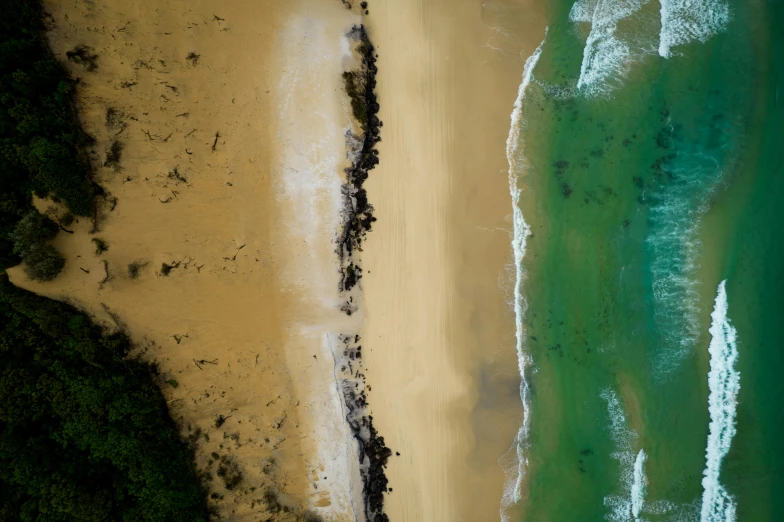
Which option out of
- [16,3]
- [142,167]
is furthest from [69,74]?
[142,167]

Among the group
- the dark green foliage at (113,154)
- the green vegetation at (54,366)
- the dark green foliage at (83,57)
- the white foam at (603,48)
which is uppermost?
the white foam at (603,48)

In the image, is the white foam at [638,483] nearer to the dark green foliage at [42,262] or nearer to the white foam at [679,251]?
the white foam at [679,251]

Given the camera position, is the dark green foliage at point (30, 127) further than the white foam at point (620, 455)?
No

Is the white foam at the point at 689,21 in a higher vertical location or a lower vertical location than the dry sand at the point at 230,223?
higher

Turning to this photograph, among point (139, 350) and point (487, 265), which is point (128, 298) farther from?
point (487, 265)

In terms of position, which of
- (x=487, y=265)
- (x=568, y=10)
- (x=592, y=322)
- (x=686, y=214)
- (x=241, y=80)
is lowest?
(x=592, y=322)

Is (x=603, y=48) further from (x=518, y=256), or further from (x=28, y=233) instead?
(x=28, y=233)

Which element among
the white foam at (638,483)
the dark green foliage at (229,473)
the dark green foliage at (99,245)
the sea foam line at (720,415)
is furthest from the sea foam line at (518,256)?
the dark green foliage at (99,245)
